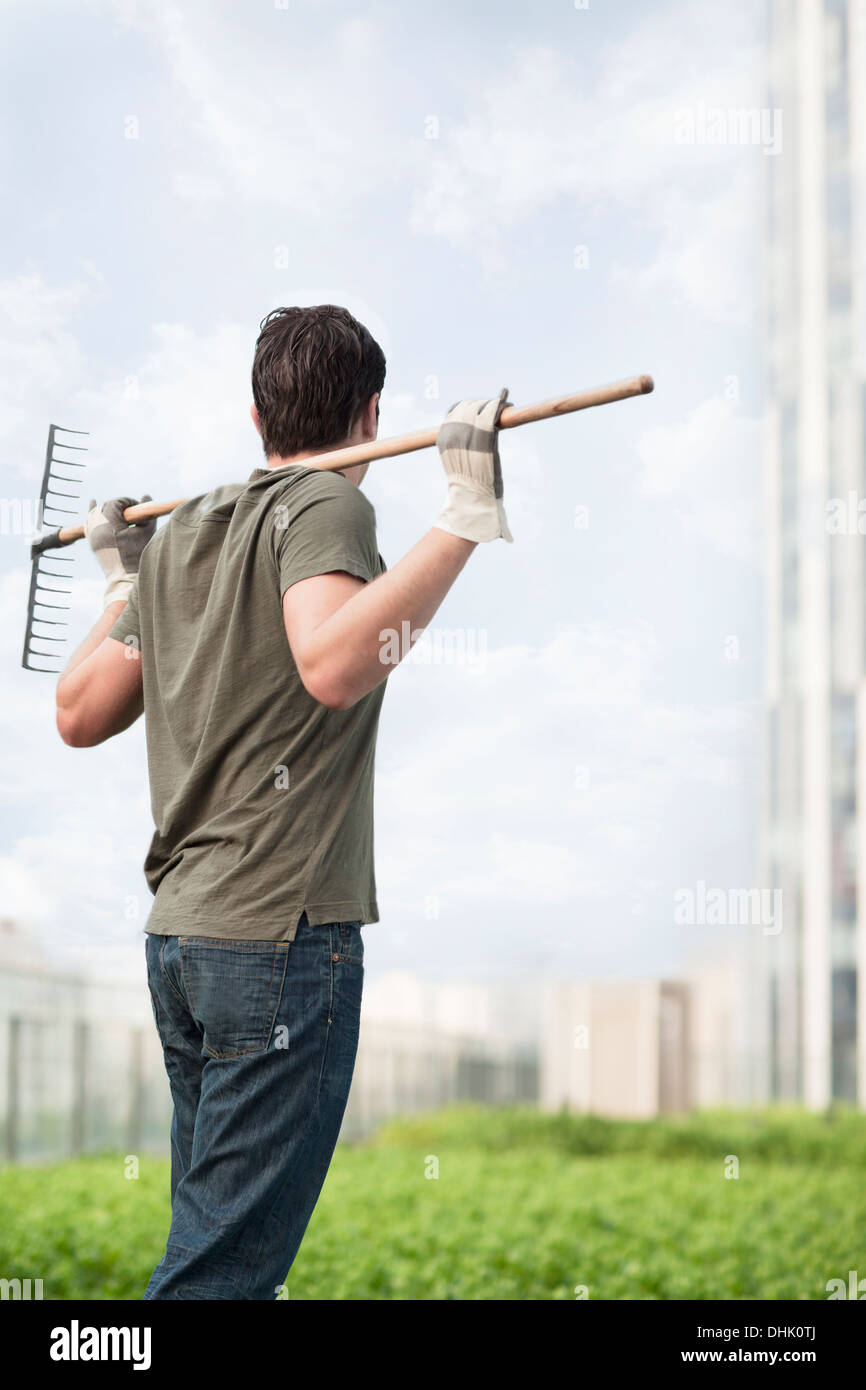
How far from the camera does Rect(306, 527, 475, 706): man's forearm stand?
4.58ft

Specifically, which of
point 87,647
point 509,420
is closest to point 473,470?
point 509,420

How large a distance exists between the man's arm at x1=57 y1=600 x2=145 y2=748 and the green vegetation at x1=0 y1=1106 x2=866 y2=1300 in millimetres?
2559

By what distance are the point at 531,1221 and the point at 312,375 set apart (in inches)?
172

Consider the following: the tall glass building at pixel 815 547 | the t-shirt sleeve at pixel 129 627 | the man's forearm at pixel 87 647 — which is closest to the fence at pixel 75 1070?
the man's forearm at pixel 87 647

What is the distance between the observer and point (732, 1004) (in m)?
13.9

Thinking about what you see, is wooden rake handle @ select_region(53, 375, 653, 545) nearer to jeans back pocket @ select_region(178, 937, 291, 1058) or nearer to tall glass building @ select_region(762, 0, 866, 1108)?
jeans back pocket @ select_region(178, 937, 291, 1058)

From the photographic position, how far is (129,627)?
1736 mm

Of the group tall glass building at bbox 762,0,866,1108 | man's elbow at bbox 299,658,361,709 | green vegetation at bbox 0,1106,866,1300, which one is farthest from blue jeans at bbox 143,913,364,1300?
tall glass building at bbox 762,0,866,1108

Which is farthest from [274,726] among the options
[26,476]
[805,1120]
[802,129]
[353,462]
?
[802,129]

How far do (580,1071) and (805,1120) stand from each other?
11.4 feet

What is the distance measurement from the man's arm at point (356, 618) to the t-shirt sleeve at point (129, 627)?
1.12ft

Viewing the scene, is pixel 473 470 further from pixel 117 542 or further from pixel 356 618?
pixel 117 542

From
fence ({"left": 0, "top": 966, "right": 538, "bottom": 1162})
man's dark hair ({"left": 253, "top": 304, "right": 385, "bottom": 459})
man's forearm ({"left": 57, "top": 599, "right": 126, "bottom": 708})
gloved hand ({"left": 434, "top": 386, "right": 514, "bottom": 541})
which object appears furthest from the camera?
fence ({"left": 0, "top": 966, "right": 538, "bottom": 1162})
